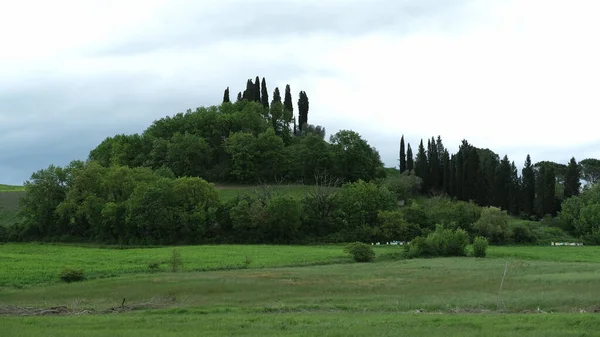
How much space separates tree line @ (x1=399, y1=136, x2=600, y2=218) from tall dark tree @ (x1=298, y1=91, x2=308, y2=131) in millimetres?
43135

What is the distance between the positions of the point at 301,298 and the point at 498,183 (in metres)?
92.0

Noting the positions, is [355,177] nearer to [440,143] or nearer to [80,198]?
[440,143]

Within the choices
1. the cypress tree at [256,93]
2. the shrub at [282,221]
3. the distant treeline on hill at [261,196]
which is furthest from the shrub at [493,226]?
the cypress tree at [256,93]

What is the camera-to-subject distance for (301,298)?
104 ft

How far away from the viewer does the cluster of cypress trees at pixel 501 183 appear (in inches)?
4461

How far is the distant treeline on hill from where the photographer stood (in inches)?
3440

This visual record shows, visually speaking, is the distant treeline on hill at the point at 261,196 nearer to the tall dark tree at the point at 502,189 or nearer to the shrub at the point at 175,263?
the tall dark tree at the point at 502,189

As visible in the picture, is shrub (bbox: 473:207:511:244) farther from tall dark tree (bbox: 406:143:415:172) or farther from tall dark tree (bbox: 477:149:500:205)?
tall dark tree (bbox: 406:143:415:172)

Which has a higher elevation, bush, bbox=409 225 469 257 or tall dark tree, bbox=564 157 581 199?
tall dark tree, bbox=564 157 581 199

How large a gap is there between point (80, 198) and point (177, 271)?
5275 cm

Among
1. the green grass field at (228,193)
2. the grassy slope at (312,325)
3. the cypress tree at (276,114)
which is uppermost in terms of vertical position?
the cypress tree at (276,114)

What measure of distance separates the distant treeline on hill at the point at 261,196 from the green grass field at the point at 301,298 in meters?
27.9

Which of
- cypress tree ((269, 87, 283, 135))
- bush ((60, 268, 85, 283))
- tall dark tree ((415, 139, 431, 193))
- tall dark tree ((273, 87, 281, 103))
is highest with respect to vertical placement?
tall dark tree ((273, 87, 281, 103))

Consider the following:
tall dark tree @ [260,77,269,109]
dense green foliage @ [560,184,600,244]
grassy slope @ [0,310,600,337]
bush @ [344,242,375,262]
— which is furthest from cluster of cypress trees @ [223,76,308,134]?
grassy slope @ [0,310,600,337]
